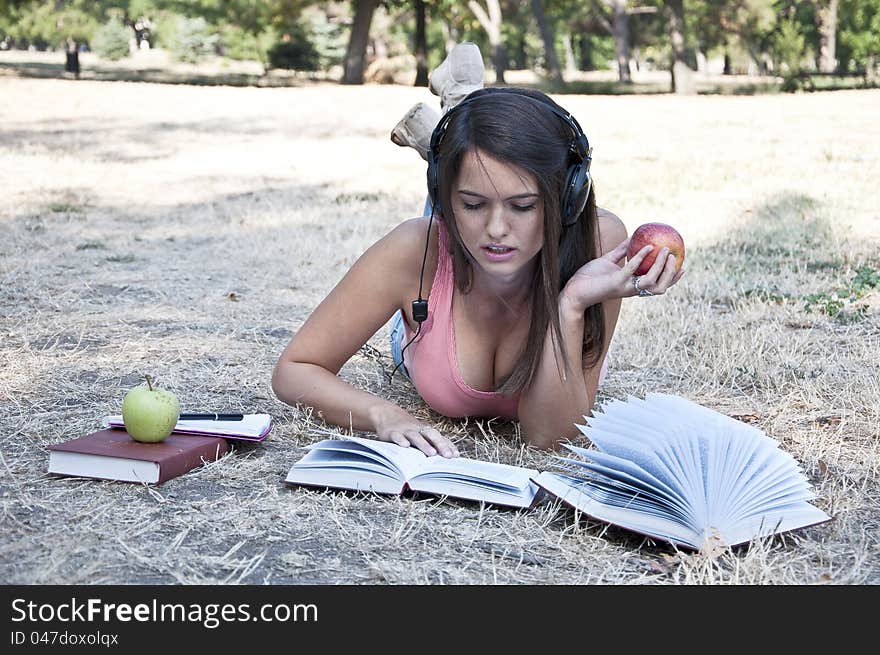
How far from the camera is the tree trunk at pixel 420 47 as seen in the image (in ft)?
102

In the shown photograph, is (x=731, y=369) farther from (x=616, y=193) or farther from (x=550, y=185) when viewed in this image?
(x=616, y=193)

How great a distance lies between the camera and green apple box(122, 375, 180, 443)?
294cm

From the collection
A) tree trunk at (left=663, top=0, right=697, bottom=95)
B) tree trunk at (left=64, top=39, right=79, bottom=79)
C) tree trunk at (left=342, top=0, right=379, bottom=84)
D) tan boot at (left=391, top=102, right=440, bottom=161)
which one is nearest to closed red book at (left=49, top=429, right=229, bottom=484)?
tan boot at (left=391, top=102, right=440, bottom=161)

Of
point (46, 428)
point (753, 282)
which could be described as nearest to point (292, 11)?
point (753, 282)

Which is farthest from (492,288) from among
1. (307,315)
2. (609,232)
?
(307,315)

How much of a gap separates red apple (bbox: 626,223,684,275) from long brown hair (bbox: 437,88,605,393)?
0.23 metres

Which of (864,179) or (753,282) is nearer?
(753,282)

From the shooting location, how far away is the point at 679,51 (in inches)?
1105

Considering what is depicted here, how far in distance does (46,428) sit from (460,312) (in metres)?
1.47

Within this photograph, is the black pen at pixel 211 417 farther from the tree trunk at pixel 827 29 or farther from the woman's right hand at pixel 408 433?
the tree trunk at pixel 827 29

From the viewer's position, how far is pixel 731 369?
4355 mm

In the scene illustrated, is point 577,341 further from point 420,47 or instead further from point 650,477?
point 420,47

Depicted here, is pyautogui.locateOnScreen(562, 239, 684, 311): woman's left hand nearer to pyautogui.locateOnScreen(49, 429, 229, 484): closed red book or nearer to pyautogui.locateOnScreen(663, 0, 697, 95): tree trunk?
pyautogui.locateOnScreen(49, 429, 229, 484): closed red book

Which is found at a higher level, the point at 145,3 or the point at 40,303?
the point at 145,3
